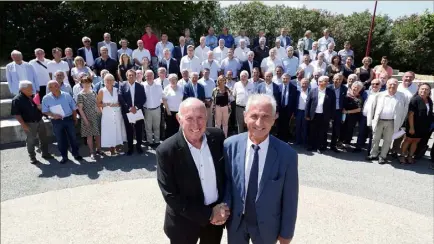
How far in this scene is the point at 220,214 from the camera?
105 inches

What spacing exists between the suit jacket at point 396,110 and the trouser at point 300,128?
1528 millimetres

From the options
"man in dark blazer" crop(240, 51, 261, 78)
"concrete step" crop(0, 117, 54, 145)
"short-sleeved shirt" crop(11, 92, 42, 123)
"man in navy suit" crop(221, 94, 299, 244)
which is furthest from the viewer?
"man in dark blazer" crop(240, 51, 261, 78)

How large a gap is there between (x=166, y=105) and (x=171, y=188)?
5.35 m

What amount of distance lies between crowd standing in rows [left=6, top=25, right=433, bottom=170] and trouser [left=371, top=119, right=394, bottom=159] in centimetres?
2

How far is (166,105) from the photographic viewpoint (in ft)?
25.9

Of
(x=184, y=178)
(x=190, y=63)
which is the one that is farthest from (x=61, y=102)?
(x=184, y=178)

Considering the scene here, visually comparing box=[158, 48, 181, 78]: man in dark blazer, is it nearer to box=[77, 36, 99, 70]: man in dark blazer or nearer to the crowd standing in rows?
the crowd standing in rows

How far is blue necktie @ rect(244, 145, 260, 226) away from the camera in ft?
8.43

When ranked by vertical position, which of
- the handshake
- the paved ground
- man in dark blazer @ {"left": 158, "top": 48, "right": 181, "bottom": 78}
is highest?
man in dark blazer @ {"left": 158, "top": 48, "right": 181, "bottom": 78}

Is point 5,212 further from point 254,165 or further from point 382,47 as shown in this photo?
point 382,47

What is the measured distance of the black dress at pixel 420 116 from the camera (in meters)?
6.98

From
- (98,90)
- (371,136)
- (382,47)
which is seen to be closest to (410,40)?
(382,47)

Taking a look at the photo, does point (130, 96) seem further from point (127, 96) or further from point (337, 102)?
point (337, 102)

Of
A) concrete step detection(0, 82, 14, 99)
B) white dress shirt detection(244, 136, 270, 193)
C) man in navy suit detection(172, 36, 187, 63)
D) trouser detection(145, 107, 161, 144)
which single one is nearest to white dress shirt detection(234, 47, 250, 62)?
man in navy suit detection(172, 36, 187, 63)
